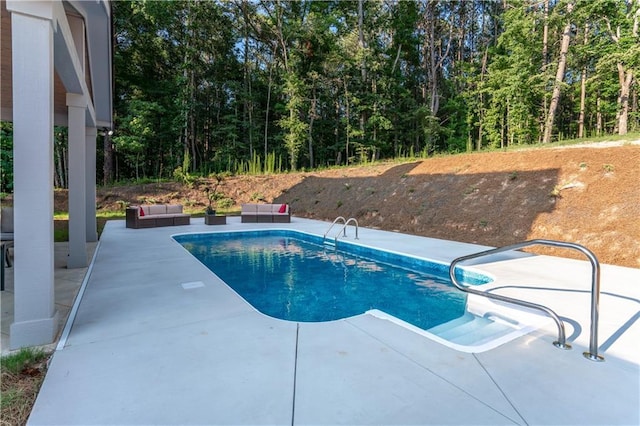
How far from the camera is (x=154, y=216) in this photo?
9859mm

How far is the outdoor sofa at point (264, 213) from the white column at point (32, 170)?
862 cm

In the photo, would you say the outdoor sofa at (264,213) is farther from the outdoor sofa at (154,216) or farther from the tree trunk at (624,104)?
the tree trunk at (624,104)

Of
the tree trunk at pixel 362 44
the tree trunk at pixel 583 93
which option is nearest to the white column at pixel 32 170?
the tree trunk at pixel 362 44

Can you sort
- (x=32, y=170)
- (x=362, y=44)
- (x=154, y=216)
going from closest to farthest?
(x=32, y=170), (x=154, y=216), (x=362, y=44)

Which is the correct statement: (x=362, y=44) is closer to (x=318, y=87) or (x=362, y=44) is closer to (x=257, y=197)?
(x=318, y=87)

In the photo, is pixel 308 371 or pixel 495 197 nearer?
pixel 308 371

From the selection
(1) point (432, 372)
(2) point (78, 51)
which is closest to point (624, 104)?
(1) point (432, 372)

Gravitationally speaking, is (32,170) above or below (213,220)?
above

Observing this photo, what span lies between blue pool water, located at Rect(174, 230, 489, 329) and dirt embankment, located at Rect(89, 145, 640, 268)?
288 centimetres

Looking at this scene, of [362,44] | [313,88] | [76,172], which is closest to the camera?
[76,172]

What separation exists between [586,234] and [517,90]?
1048 centimetres

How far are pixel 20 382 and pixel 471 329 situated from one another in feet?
12.3

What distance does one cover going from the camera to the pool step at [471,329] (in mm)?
3237

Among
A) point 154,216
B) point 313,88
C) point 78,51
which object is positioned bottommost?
point 154,216
